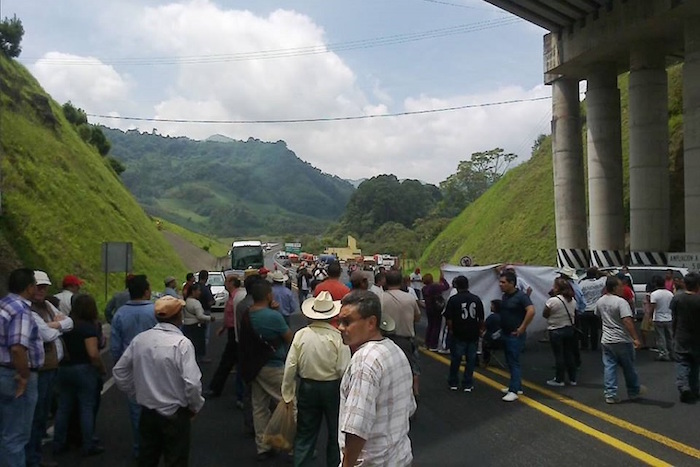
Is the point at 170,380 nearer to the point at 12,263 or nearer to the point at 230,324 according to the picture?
the point at 230,324

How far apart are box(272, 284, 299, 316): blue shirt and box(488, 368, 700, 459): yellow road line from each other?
4.02 metres

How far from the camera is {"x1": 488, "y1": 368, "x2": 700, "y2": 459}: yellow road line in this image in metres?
7.50

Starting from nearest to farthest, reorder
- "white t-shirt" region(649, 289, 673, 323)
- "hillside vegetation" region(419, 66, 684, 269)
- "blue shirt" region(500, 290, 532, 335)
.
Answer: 1. "blue shirt" region(500, 290, 532, 335)
2. "white t-shirt" region(649, 289, 673, 323)
3. "hillside vegetation" region(419, 66, 684, 269)

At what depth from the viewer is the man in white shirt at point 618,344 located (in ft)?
32.1

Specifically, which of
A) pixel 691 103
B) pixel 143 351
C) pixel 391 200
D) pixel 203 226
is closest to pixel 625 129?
pixel 691 103

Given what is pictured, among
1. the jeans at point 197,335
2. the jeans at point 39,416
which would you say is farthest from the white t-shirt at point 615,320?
the jeans at point 39,416

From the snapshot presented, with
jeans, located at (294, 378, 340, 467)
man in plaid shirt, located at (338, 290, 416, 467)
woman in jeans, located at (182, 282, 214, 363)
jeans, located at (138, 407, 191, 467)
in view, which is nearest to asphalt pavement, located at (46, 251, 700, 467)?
jeans, located at (294, 378, 340, 467)

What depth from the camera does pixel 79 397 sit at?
7.75 m

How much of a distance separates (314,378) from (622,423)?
4636 millimetres

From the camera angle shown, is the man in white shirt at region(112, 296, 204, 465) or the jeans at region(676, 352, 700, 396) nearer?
the man in white shirt at region(112, 296, 204, 465)

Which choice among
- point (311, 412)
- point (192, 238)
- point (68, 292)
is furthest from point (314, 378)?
point (192, 238)

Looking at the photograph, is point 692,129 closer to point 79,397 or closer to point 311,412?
point 311,412

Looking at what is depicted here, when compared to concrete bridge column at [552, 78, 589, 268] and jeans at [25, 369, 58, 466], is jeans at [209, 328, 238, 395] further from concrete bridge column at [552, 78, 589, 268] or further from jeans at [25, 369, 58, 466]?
concrete bridge column at [552, 78, 589, 268]

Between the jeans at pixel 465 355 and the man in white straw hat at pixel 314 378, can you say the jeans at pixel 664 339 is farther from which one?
the man in white straw hat at pixel 314 378
